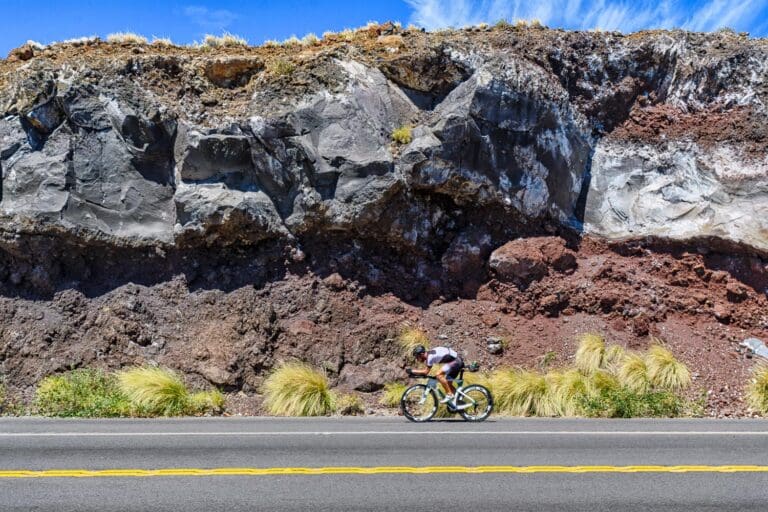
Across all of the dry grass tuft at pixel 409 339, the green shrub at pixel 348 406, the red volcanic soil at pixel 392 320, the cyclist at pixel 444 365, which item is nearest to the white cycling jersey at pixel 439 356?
the cyclist at pixel 444 365

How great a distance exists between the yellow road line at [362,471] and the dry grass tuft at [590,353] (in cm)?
762

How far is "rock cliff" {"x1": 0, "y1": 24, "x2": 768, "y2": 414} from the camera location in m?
16.6

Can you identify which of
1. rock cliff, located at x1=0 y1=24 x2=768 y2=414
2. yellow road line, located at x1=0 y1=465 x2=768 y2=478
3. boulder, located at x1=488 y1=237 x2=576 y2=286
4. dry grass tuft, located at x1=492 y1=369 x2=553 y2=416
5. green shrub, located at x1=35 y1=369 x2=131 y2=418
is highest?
rock cliff, located at x1=0 y1=24 x2=768 y2=414

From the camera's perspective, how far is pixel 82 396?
1297 cm

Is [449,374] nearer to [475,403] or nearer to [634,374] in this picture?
[475,403]

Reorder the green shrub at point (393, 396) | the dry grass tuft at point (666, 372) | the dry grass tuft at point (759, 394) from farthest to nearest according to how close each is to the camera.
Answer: the dry grass tuft at point (666, 372) < the green shrub at point (393, 396) < the dry grass tuft at point (759, 394)

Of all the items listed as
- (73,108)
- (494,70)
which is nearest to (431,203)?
(494,70)

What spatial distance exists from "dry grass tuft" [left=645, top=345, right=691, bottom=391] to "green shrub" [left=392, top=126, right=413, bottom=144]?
724cm

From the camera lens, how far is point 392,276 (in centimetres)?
1723

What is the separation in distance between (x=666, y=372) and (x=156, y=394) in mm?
9715

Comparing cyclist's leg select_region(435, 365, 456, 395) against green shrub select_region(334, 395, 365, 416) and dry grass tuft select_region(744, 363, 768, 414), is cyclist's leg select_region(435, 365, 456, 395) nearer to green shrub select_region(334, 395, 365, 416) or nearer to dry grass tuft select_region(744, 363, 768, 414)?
green shrub select_region(334, 395, 365, 416)

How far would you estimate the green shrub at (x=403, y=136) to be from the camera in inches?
674

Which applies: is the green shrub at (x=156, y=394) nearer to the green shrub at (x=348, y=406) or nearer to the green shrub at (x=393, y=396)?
the green shrub at (x=348, y=406)

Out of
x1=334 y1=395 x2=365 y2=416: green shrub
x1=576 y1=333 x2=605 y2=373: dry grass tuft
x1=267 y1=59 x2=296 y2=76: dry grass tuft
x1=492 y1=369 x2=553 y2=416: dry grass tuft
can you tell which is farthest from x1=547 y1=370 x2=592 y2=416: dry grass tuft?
x1=267 y1=59 x2=296 y2=76: dry grass tuft
